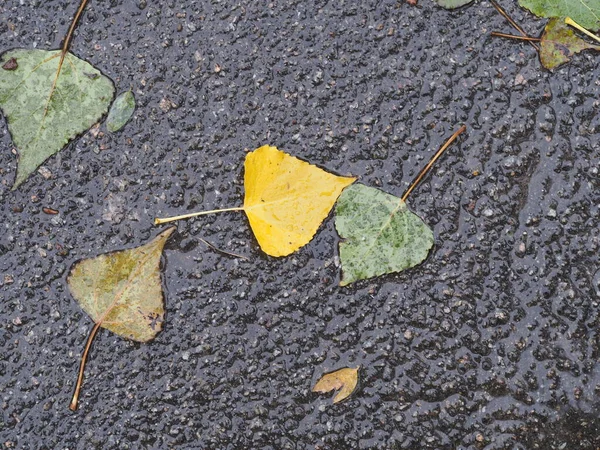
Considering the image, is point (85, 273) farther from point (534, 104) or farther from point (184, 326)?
point (534, 104)

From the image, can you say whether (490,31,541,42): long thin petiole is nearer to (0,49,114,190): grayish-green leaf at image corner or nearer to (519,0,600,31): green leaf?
(519,0,600,31): green leaf

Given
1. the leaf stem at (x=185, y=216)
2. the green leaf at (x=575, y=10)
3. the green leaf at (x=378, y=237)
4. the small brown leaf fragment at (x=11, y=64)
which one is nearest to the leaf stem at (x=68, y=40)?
the small brown leaf fragment at (x=11, y=64)

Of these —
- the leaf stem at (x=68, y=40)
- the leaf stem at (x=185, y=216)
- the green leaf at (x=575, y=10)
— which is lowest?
the leaf stem at (x=185, y=216)

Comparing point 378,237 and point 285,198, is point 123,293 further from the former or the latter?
point 378,237

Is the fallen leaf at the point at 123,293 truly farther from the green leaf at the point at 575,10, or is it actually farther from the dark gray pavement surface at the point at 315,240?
the green leaf at the point at 575,10

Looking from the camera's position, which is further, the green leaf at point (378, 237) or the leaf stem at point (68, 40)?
the leaf stem at point (68, 40)

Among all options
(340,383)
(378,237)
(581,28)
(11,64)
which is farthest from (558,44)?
(11,64)

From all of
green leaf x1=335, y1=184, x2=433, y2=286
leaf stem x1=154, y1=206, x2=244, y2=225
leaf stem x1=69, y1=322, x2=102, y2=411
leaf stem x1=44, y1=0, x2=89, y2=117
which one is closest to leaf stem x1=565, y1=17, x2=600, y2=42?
green leaf x1=335, y1=184, x2=433, y2=286
